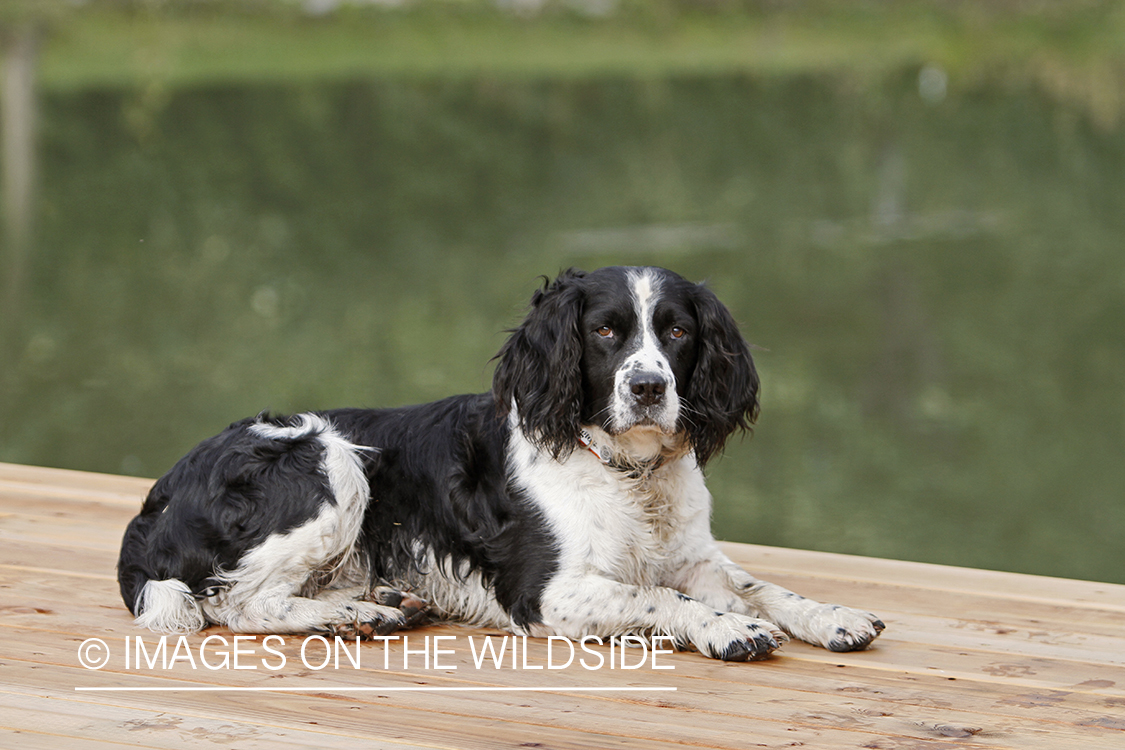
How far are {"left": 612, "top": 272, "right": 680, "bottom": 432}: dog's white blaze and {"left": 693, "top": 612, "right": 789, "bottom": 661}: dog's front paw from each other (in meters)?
0.46

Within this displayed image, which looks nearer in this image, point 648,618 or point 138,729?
point 138,729

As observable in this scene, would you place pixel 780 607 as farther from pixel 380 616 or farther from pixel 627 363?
pixel 380 616

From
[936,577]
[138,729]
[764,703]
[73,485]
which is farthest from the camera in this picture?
[73,485]

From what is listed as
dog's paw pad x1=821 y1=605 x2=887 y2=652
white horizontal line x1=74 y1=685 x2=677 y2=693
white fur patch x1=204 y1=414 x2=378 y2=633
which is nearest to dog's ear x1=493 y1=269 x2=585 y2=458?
white fur patch x1=204 y1=414 x2=378 y2=633

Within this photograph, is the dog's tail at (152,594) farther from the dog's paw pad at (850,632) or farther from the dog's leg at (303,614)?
the dog's paw pad at (850,632)

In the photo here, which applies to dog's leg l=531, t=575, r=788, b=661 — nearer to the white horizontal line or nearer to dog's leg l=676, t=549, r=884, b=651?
dog's leg l=676, t=549, r=884, b=651

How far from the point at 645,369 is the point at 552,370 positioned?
251 millimetres

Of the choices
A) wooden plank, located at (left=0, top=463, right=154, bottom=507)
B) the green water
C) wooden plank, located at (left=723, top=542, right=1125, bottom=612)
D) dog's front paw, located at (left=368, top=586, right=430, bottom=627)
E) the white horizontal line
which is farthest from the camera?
the green water

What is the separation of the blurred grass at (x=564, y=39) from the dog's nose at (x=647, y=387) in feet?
46.6

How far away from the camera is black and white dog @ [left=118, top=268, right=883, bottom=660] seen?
3.12m

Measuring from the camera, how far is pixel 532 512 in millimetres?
3219

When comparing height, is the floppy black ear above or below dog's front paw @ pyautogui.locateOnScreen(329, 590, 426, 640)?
above

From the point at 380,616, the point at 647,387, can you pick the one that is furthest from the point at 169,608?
the point at 647,387

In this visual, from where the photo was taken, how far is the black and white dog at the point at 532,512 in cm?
312
